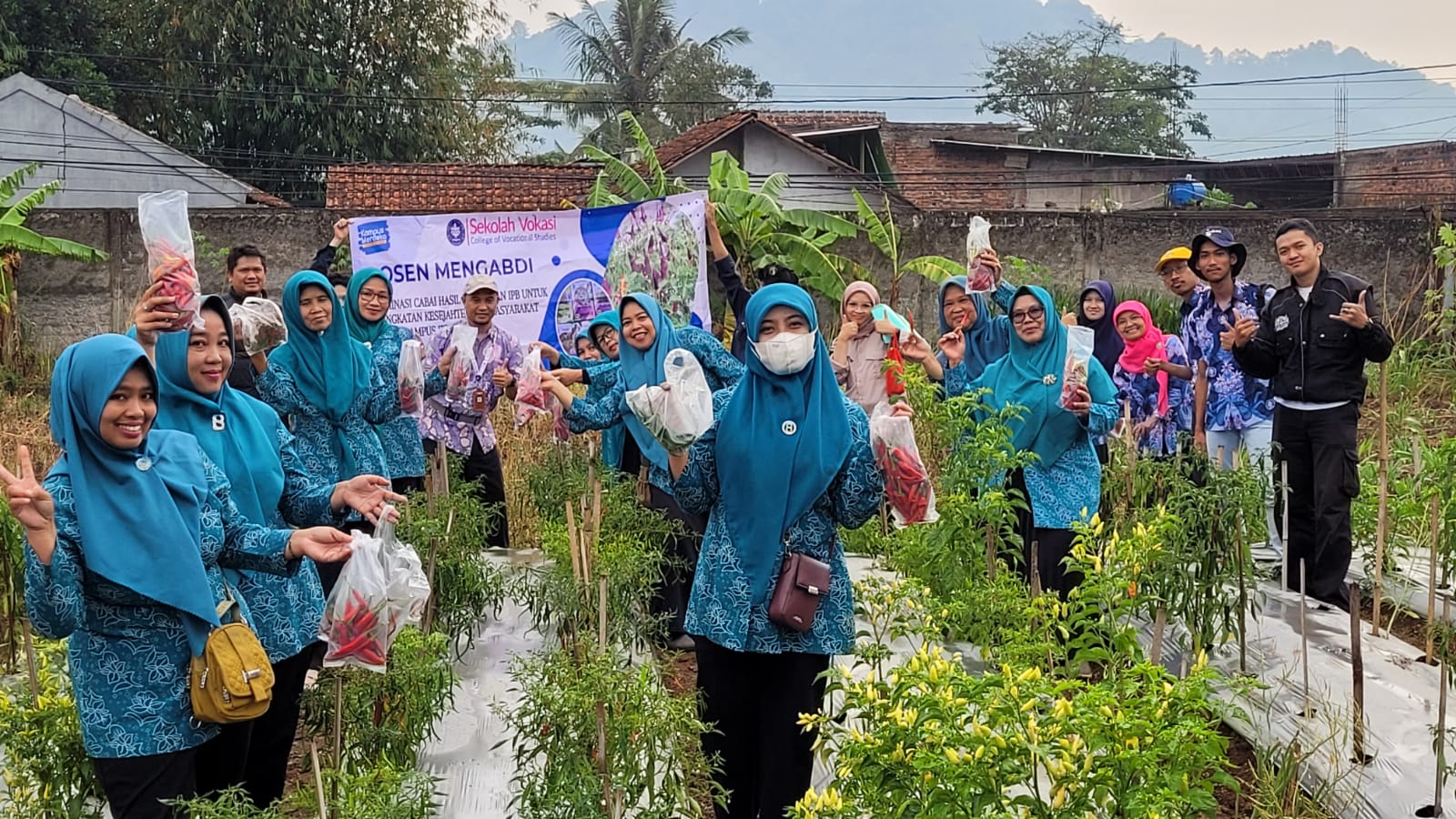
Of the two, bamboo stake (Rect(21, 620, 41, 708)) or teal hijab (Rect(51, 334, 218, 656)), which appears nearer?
teal hijab (Rect(51, 334, 218, 656))

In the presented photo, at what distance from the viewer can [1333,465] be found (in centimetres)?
522

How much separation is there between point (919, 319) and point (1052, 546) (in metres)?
8.53

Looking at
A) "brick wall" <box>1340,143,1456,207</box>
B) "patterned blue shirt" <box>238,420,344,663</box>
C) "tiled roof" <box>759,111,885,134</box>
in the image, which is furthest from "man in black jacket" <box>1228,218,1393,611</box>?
"tiled roof" <box>759,111,885,134</box>

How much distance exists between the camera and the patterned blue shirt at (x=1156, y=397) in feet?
22.0

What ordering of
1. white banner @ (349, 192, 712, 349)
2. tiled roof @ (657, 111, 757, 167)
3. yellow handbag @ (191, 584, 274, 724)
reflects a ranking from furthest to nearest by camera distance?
tiled roof @ (657, 111, 757, 167) → white banner @ (349, 192, 712, 349) → yellow handbag @ (191, 584, 274, 724)

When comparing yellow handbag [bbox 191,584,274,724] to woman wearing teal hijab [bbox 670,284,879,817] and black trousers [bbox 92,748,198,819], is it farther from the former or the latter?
woman wearing teal hijab [bbox 670,284,879,817]

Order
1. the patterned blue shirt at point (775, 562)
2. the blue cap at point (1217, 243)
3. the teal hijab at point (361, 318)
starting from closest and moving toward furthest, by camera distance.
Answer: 1. the patterned blue shirt at point (775, 562)
2. the teal hijab at point (361, 318)
3. the blue cap at point (1217, 243)

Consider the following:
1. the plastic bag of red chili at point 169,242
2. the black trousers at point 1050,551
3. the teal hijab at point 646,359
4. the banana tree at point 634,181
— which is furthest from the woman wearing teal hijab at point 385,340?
the banana tree at point 634,181

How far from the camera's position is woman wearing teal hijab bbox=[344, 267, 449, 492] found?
5594mm

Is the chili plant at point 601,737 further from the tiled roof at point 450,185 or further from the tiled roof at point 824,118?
the tiled roof at point 824,118

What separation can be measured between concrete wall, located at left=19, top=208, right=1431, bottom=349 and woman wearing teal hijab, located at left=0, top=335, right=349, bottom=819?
9821mm

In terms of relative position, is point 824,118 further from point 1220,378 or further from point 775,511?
point 775,511

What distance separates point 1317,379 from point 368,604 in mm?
4063

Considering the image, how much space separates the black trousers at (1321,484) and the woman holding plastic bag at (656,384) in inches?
90.2
